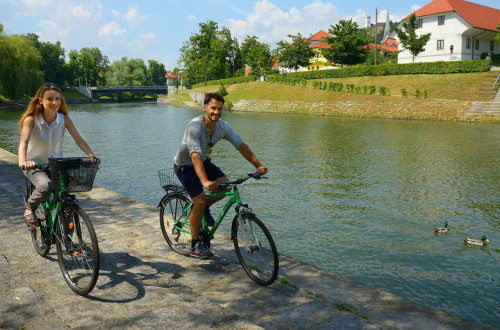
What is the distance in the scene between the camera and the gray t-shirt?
15.9 ft

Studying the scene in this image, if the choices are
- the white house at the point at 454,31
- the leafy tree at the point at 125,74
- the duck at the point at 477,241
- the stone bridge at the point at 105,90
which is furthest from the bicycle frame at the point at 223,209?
the leafy tree at the point at 125,74

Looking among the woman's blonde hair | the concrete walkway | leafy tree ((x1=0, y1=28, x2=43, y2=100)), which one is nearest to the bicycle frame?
the concrete walkway

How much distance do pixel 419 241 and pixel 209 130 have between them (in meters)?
4.91

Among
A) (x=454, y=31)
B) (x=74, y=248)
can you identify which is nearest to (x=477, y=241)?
(x=74, y=248)

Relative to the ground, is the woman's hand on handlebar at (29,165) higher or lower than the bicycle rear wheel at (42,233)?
higher

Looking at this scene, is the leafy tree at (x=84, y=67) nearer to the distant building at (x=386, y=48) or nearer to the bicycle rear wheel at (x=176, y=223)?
the distant building at (x=386, y=48)

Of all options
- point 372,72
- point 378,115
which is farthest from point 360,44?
point 378,115

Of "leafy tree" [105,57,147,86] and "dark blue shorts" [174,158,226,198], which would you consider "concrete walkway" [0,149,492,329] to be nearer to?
"dark blue shorts" [174,158,226,198]

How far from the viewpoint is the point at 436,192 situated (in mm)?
11492

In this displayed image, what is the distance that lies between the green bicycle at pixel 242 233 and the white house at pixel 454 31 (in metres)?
57.2

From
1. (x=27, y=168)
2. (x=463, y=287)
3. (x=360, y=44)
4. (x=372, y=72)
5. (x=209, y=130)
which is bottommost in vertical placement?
(x=463, y=287)

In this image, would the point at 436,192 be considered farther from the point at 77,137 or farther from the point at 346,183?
the point at 77,137

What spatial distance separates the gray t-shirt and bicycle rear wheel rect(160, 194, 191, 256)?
0.81 meters

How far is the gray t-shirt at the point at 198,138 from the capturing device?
15.9 ft
